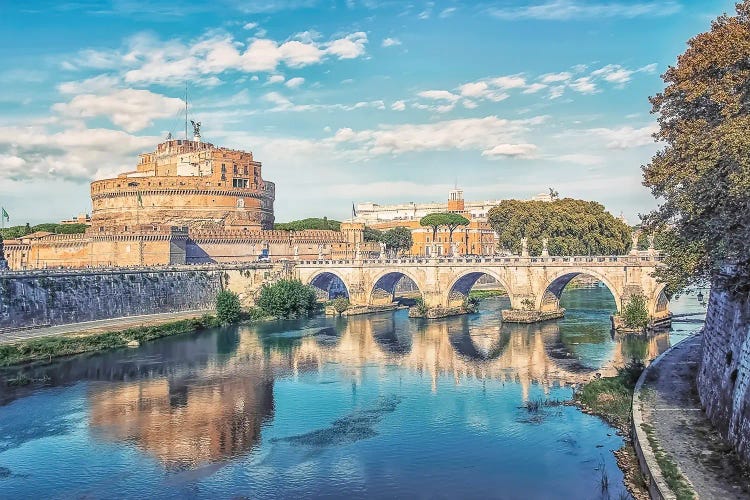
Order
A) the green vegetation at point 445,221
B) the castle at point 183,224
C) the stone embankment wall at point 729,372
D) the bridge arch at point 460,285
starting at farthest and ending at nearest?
1. the green vegetation at point 445,221
2. the castle at point 183,224
3. the bridge arch at point 460,285
4. the stone embankment wall at point 729,372

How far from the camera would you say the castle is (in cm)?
5138

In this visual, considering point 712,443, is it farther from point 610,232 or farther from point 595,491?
point 610,232

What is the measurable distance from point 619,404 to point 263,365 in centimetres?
1524

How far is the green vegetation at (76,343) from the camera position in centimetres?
2945

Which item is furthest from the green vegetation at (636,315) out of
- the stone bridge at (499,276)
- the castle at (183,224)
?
the castle at (183,224)

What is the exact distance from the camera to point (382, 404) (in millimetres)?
23078

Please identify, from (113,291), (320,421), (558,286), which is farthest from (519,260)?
(113,291)

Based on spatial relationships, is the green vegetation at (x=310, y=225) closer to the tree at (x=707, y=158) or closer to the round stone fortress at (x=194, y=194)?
the round stone fortress at (x=194, y=194)

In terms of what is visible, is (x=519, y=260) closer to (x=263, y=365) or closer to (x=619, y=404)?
(x=263, y=365)

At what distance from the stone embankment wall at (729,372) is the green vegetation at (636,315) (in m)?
15.8

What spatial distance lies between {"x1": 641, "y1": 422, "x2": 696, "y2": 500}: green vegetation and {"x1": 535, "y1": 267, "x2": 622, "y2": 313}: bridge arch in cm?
2413

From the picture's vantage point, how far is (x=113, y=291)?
41.8 m

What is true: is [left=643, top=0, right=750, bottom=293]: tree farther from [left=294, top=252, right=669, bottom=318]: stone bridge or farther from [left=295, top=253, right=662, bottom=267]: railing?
[left=295, top=253, right=662, bottom=267]: railing

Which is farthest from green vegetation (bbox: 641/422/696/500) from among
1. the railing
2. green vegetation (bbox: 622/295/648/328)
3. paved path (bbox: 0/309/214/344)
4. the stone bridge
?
paved path (bbox: 0/309/214/344)
